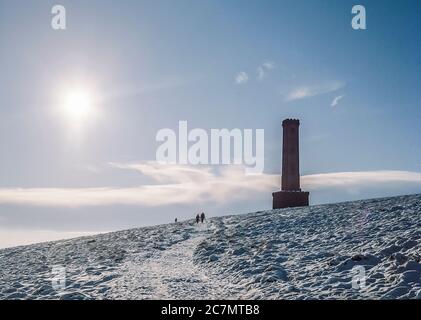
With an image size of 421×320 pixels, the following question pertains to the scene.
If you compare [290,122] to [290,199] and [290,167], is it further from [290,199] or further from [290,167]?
[290,199]

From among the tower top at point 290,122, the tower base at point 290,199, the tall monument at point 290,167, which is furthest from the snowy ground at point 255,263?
the tower top at point 290,122

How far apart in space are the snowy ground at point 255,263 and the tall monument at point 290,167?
9761 mm

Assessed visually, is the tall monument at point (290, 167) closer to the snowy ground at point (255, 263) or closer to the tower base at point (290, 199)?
the tower base at point (290, 199)

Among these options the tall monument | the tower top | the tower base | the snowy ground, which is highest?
the tower top

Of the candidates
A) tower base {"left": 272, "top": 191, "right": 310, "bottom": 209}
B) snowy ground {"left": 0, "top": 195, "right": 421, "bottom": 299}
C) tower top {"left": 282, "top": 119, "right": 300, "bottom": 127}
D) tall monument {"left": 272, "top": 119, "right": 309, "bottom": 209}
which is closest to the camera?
snowy ground {"left": 0, "top": 195, "right": 421, "bottom": 299}

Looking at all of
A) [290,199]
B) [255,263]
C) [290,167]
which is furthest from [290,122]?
[255,263]

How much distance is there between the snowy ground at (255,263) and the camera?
36.1 feet

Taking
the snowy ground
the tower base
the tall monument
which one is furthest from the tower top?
the snowy ground

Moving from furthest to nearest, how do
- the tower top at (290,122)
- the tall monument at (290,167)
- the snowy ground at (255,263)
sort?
1. the tower top at (290,122)
2. the tall monument at (290,167)
3. the snowy ground at (255,263)

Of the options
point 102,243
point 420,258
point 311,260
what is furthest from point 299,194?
point 420,258

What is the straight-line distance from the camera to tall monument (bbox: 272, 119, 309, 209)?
3369cm

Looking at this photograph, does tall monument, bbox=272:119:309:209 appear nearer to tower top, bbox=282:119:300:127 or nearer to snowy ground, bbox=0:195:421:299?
tower top, bbox=282:119:300:127

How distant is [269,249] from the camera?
53.0ft

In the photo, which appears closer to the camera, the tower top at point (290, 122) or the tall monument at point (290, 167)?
the tall monument at point (290, 167)
